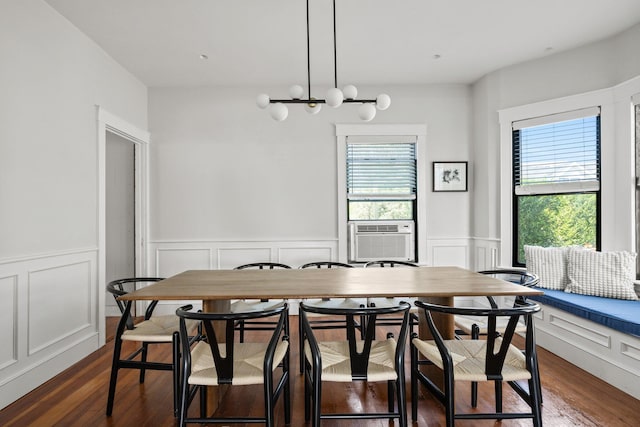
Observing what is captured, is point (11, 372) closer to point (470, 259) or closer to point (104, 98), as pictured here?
point (104, 98)

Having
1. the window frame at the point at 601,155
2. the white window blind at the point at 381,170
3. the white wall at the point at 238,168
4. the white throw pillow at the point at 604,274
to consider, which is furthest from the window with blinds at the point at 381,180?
the white throw pillow at the point at 604,274

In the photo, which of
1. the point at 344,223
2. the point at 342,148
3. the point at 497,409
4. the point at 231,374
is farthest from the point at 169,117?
the point at 497,409

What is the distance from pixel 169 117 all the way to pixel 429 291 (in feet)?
12.1

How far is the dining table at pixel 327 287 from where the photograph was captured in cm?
197

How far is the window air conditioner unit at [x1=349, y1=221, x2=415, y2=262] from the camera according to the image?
4.34m

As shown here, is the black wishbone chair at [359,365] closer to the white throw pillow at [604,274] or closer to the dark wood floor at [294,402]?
the dark wood floor at [294,402]

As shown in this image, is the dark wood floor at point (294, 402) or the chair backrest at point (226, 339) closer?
the chair backrest at point (226, 339)

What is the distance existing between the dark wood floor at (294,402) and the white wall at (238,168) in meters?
1.93

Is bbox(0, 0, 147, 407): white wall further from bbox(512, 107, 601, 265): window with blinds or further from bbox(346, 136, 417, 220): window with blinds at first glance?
bbox(512, 107, 601, 265): window with blinds

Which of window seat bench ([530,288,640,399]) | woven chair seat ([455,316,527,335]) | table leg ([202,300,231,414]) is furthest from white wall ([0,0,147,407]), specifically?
window seat bench ([530,288,640,399])

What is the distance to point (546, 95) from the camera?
12.2 feet

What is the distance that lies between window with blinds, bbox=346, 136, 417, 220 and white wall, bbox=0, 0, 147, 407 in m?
2.67

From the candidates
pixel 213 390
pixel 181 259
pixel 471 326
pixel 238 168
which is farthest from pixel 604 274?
pixel 181 259

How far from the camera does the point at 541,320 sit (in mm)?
3184
